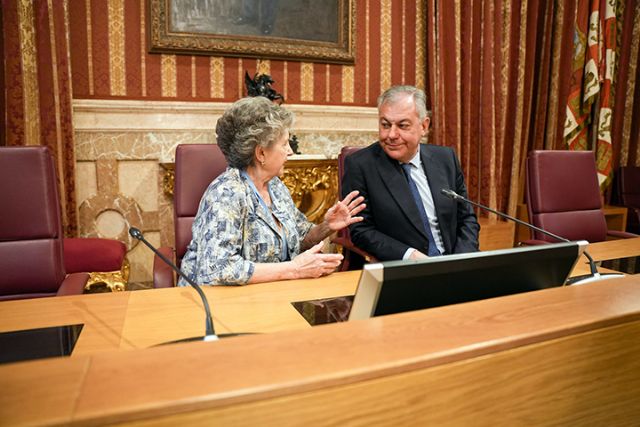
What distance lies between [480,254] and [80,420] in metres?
0.68

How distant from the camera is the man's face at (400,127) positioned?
2100 millimetres

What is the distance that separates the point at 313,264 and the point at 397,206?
0.72 meters

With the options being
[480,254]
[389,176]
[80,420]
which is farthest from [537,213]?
[80,420]

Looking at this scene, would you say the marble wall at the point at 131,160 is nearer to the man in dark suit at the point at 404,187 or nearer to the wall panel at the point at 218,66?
the wall panel at the point at 218,66

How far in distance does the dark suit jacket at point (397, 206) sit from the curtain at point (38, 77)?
1896 millimetres

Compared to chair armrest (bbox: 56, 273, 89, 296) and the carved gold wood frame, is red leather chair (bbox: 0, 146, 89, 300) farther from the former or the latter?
the carved gold wood frame

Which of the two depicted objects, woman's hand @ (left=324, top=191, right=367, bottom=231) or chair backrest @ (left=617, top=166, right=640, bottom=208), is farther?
chair backrest @ (left=617, top=166, right=640, bottom=208)

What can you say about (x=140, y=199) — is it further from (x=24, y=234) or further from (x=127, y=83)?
(x=24, y=234)

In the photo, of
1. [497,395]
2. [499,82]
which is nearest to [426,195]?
[497,395]

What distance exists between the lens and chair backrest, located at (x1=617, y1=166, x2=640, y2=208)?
14.6 feet

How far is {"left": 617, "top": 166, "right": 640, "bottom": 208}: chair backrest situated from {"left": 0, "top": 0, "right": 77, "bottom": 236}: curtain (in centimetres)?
451

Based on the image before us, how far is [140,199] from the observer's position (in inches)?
133

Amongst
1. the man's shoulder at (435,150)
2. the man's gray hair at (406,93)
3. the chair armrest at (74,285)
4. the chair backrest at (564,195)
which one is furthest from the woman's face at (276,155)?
the chair backrest at (564,195)

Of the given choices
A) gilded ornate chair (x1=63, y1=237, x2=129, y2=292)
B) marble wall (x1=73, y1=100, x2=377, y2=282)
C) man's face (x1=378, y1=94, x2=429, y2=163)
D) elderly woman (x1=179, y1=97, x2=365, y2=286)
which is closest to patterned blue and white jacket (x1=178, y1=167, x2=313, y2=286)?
elderly woman (x1=179, y1=97, x2=365, y2=286)
